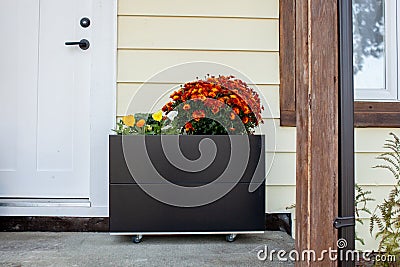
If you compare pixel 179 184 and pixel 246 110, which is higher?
pixel 246 110

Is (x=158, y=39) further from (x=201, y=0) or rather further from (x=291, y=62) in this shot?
(x=291, y=62)

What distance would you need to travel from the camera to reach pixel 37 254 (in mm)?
1864

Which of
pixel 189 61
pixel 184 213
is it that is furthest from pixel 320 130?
pixel 189 61

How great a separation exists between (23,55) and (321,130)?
69.9 inches

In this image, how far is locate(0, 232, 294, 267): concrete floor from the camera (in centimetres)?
178

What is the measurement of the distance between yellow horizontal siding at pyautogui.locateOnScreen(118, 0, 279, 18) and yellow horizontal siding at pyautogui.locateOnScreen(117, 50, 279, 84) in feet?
0.69

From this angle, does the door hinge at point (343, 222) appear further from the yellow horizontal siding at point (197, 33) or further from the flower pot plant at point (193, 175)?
the yellow horizontal siding at point (197, 33)

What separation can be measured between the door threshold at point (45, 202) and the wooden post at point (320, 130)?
56.0 inches

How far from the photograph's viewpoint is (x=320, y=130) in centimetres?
130

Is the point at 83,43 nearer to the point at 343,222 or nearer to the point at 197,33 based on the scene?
the point at 197,33

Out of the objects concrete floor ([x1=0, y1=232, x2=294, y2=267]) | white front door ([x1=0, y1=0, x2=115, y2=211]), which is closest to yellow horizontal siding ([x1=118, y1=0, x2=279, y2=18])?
white front door ([x1=0, y1=0, x2=115, y2=211])

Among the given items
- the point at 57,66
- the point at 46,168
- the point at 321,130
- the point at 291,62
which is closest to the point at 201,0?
the point at 291,62

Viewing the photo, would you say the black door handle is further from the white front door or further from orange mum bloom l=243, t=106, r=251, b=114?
orange mum bloom l=243, t=106, r=251, b=114

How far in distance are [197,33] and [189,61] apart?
0.52 ft
